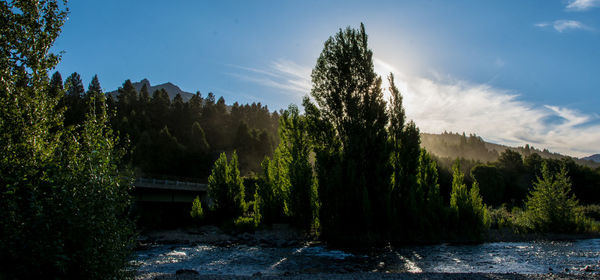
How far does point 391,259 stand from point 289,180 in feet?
41.9

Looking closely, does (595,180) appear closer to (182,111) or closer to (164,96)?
(182,111)

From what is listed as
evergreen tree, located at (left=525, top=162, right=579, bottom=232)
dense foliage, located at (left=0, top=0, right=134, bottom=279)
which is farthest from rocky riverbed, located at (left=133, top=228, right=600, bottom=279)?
dense foliage, located at (left=0, top=0, right=134, bottom=279)

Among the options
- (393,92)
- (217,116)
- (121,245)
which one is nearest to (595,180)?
(393,92)

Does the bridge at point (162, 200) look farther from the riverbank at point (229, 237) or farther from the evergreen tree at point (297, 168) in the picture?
the evergreen tree at point (297, 168)

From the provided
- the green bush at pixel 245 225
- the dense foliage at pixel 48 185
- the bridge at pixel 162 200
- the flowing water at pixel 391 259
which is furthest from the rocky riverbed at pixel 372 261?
the bridge at pixel 162 200

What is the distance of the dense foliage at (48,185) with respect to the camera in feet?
20.8

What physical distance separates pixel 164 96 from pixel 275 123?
41.7m

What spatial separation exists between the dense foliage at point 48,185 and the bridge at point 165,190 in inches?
1126

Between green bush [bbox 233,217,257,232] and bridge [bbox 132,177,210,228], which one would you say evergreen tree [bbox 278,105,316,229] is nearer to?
green bush [bbox 233,217,257,232]

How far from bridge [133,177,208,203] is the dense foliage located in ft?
93.9

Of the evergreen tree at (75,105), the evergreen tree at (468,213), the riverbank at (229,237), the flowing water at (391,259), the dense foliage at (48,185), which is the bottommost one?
the riverbank at (229,237)

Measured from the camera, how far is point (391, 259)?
1627cm

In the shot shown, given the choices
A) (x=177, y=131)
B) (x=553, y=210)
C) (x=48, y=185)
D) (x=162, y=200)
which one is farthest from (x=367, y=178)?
(x=177, y=131)

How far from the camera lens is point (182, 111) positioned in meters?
95.1
